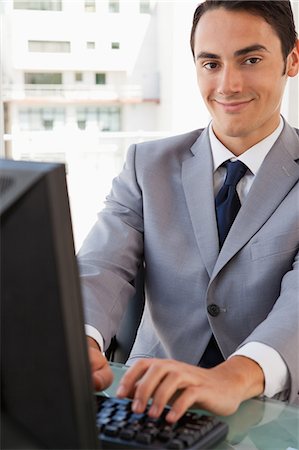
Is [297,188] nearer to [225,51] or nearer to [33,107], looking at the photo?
[225,51]

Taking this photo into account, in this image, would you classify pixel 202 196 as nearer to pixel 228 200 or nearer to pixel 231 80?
pixel 228 200

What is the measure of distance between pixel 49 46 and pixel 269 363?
427 cm

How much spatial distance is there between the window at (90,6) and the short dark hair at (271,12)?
3.52m

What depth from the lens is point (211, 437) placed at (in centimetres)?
Answer: 86

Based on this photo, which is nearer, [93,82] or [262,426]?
[262,426]

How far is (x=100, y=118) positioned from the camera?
5730 millimetres

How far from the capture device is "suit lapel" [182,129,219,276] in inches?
59.7

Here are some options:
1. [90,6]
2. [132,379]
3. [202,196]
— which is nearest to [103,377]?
[132,379]

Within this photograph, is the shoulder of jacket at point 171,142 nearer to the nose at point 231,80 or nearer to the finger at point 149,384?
the nose at point 231,80

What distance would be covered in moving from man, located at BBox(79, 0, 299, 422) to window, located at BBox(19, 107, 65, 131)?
13.5ft

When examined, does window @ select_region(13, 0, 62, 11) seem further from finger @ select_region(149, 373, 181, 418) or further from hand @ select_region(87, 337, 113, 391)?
finger @ select_region(149, 373, 181, 418)

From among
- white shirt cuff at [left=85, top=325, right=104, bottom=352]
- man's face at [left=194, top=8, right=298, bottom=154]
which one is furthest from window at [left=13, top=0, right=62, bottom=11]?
white shirt cuff at [left=85, top=325, right=104, bottom=352]

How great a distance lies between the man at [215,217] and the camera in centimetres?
145

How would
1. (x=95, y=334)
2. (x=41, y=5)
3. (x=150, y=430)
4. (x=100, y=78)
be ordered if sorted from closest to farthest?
(x=150, y=430)
(x=95, y=334)
(x=41, y=5)
(x=100, y=78)
